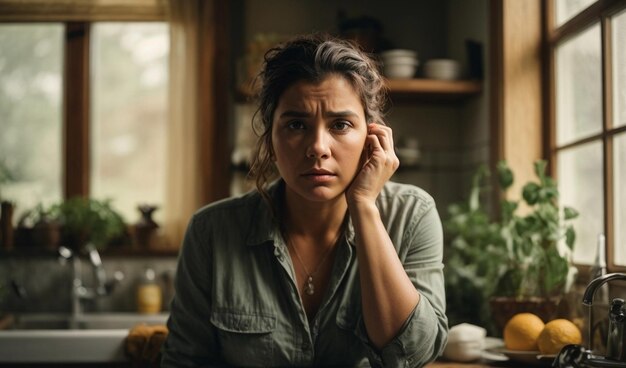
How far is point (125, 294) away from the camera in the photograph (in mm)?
3100

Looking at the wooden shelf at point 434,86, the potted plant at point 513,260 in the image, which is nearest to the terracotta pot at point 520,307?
the potted plant at point 513,260

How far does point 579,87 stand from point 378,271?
126 centimetres

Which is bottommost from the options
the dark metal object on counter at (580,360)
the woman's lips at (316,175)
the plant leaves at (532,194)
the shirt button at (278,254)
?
the dark metal object on counter at (580,360)

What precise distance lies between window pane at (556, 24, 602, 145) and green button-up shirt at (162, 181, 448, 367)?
35.6 inches

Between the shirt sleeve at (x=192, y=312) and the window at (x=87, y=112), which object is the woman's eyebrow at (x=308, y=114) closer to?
the shirt sleeve at (x=192, y=312)

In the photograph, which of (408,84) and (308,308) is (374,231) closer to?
(308,308)

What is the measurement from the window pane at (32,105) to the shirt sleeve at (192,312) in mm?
1909

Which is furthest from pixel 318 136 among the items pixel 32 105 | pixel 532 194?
pixel 32 105

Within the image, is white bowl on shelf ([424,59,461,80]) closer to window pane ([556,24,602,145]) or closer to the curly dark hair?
window pane ([556,24,602,145])

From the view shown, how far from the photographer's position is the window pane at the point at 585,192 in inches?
84.9

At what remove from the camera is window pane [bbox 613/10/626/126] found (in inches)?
77.4

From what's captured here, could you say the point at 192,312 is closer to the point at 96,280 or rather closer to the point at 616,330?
the point at 616,330

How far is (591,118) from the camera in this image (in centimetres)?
221

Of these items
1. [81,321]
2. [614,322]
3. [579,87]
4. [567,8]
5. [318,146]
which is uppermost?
[567,8]
